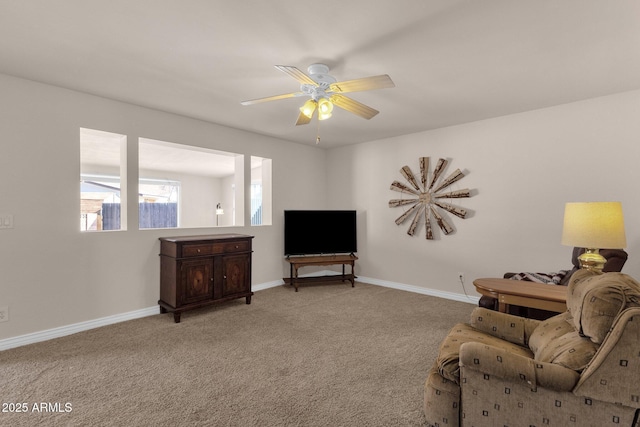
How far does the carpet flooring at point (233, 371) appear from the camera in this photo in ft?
6.15

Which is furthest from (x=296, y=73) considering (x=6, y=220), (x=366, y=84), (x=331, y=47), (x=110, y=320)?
(x=110, y=320)

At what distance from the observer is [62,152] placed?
10.2 feet

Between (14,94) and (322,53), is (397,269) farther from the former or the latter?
(14,94)

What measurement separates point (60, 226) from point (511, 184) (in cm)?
503

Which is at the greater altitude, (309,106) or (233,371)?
(309,106)

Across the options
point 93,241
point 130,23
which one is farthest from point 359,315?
point 130,23

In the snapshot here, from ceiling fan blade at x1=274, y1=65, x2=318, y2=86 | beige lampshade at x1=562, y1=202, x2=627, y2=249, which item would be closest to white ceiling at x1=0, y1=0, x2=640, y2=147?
ceiling fan blade at x1=274, y1=65, x2=318, y2=86

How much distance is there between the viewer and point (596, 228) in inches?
90.3

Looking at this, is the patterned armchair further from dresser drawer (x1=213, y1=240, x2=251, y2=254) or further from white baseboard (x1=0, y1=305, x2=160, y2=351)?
white baseboard (x1=0, y1=305, x2=160, y2=351)

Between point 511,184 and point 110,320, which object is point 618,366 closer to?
point 511,184

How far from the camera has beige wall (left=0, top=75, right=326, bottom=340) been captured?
2.84m

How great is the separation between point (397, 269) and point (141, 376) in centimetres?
374

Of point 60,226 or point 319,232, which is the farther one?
point 319,232

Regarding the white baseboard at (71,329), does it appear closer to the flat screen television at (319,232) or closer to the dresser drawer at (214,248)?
the dresser drawer at (214,248)
